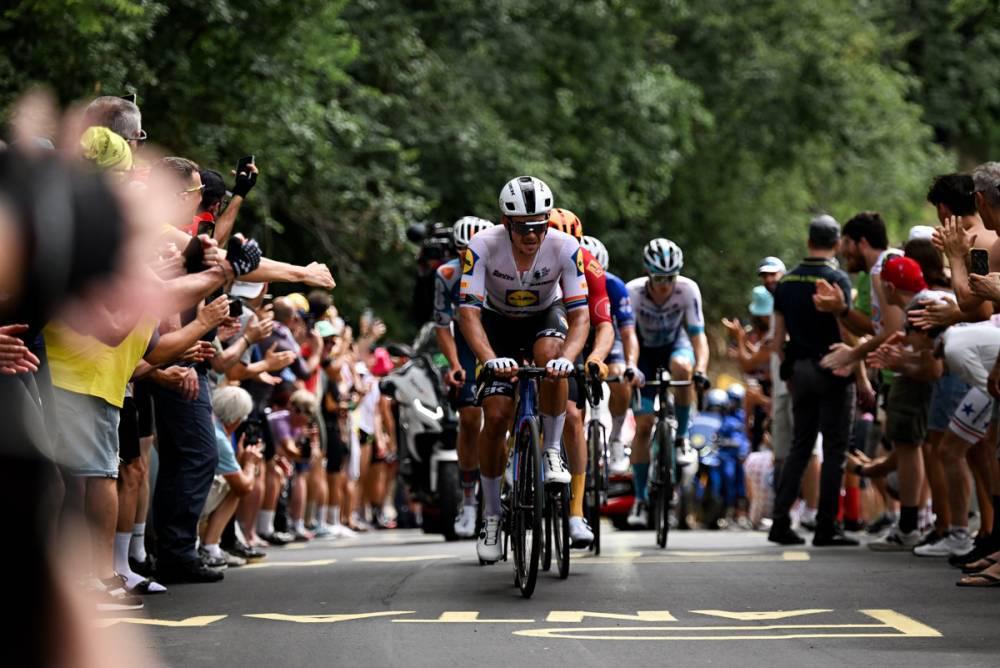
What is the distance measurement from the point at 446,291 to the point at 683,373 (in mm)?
2686

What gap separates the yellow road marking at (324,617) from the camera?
9.95 m

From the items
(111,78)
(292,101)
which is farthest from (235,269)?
(292,101)

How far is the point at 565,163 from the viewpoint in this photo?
108ft

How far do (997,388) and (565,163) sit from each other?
2150cm

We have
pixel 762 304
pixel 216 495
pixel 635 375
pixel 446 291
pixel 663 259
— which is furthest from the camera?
pixel 762 304

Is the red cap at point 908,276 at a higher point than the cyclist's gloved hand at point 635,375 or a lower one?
higher

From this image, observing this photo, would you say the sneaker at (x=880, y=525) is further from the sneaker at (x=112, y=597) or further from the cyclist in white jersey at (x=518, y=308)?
the sneaker at (x=112, y=597)

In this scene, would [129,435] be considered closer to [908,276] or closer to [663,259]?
[908,276]

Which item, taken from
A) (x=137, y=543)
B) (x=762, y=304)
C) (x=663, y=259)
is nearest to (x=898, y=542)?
(x=663, y=259)

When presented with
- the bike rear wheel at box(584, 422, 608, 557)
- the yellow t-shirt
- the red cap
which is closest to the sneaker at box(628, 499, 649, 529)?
the bike rear wheel at box(584, 422, 608, 557)

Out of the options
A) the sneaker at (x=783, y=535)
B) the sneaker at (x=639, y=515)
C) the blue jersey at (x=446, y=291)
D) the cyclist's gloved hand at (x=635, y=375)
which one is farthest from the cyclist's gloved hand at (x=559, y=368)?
the sneaker at (x=639, y=515)

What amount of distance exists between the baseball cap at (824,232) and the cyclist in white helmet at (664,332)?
1.20 metres

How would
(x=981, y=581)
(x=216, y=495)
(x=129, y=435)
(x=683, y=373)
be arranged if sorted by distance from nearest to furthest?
(x=981, y=581), (x=129, y=435), (x=216, y=495), (x=683, y=373)

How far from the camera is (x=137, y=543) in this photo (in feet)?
40.2
